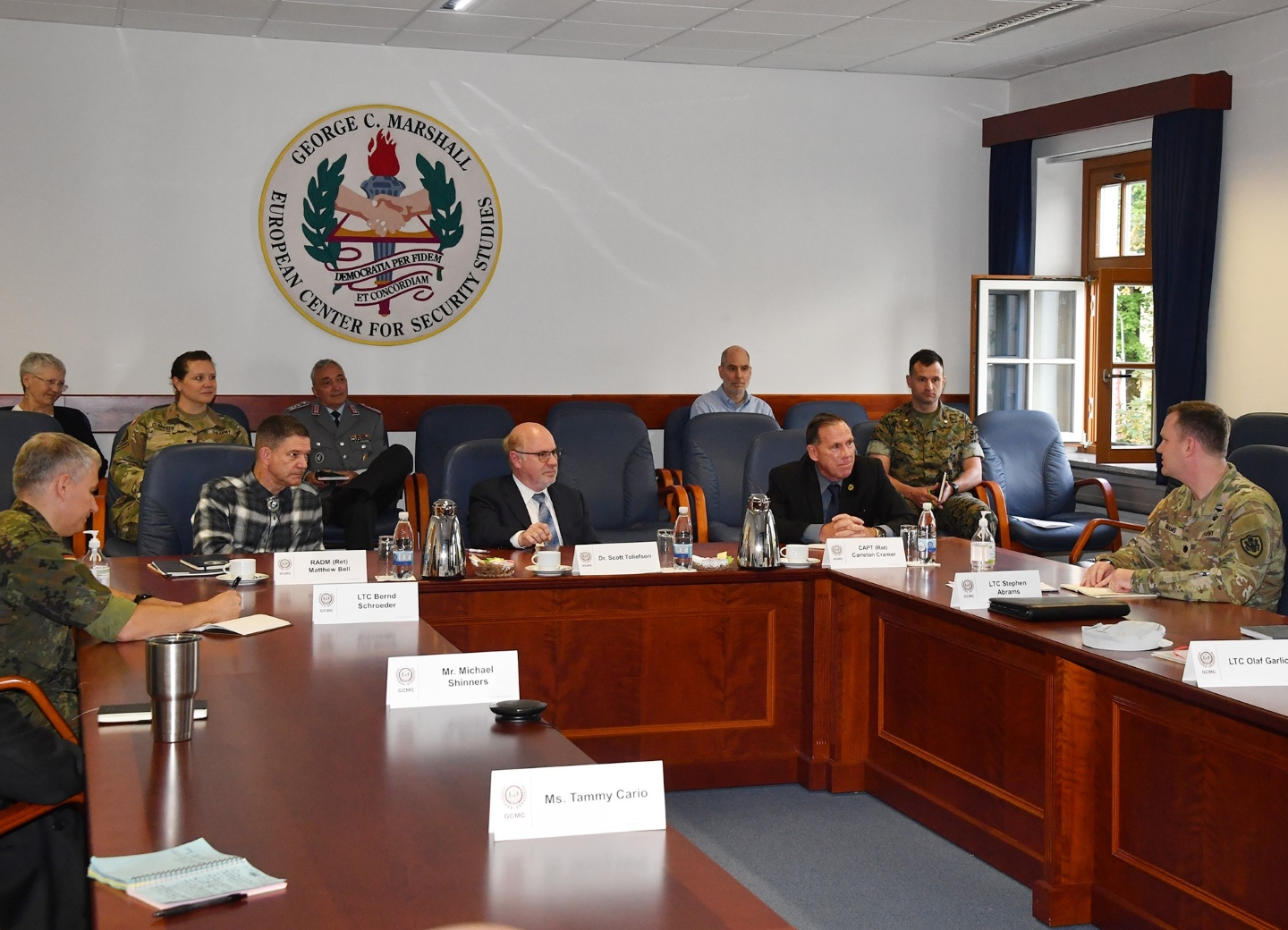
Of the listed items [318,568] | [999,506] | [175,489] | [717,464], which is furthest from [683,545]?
[999,506]

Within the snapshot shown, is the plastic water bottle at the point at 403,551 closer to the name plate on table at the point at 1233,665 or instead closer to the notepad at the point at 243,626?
the notepad at the point at 243,626

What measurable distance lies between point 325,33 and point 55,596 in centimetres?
498

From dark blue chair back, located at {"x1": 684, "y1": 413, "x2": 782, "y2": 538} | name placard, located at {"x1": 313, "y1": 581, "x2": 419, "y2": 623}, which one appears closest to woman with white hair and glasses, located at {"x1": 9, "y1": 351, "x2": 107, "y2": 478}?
dark blue chair back, located at {"x1": 684, "y1": 413, "x2": 782, "y2": 538}

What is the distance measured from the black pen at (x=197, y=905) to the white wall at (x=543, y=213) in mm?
6035

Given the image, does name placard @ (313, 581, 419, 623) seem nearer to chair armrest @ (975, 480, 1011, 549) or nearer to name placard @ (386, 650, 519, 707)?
name placard @ (386, 650, 519, 707)

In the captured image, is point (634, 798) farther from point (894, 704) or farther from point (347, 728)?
point (894, 704)

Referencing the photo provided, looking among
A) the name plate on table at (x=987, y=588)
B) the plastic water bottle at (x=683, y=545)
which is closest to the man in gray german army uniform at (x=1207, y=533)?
the name plate on table at (x=987, y=588)

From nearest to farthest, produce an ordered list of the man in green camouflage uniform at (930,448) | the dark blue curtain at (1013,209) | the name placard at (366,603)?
the name placard at (366,603)
the man in green camouflage uniform at (930,448)
the dark blue curtain at (1013,209)

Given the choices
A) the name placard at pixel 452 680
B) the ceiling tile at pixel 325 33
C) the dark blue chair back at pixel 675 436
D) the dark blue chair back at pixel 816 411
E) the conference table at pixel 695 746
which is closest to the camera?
the conference table at pixel 695 746

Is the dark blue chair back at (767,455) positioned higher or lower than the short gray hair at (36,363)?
lower

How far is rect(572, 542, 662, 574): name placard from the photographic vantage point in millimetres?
4141

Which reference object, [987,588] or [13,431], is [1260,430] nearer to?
[987,588]

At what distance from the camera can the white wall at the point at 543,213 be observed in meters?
6.90

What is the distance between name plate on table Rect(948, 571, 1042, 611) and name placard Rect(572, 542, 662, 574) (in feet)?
3.28
